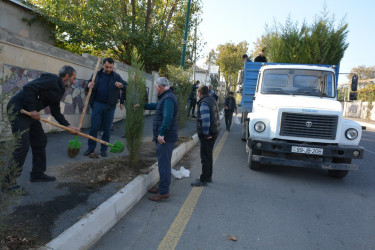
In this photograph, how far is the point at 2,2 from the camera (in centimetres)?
1272

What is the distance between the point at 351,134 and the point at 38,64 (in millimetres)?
7236

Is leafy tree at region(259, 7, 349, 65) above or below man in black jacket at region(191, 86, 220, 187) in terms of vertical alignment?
above

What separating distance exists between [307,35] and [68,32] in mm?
12559

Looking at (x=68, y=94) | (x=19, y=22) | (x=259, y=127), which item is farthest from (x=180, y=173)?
(x=19, y=22)

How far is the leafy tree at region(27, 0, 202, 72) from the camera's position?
15.6m

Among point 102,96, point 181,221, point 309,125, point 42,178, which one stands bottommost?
point 181,221

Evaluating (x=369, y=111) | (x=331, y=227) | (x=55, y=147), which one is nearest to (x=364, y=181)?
(x=331, y=227)

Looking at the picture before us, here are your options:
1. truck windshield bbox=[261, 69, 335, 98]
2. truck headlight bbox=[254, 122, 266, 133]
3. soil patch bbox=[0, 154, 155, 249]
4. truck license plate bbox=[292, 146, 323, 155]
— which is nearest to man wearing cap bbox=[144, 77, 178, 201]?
soil patch bbox=[0, 154, 155, 249]

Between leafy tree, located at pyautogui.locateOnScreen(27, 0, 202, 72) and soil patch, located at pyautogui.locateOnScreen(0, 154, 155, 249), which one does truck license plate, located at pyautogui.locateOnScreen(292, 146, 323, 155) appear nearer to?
soil patch, located at pyautogui.locateOnScreen(0, 154, 155, 249)

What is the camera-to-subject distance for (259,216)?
404cm

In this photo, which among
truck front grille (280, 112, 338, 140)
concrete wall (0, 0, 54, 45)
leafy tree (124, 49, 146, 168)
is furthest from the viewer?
concrete wall (0, 0, 54, 45)

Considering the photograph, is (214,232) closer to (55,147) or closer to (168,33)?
(55,147)

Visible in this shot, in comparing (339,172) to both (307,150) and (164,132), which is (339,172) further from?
(164,132)

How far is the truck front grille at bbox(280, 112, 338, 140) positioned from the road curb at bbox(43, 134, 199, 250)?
2854 millimetres
